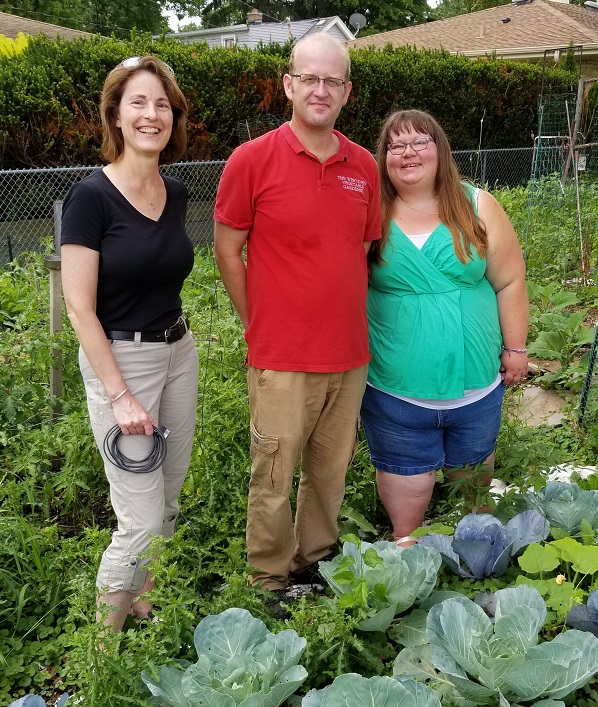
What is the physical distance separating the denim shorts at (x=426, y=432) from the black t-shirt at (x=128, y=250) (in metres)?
0.91

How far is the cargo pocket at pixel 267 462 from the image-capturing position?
2486 mm

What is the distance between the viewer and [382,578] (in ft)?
6.38

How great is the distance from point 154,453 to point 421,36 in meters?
24.4

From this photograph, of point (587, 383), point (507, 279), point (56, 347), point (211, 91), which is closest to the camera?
point (507, 279)

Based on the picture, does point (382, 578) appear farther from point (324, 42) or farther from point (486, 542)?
point (324, 42)

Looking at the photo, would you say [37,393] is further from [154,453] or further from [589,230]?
[589,230]

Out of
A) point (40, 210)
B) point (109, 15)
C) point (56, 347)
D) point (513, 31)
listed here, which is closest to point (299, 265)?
point (56, 347)

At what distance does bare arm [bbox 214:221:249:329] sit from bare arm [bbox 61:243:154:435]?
20.1 inches

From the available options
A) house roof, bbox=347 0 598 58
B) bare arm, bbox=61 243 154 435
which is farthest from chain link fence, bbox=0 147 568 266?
house roof, bbox=347 0 598 58

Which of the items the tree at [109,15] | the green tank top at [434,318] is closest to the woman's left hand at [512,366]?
the green tank top at [434,318]

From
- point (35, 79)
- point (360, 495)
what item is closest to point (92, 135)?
point (35, 79)

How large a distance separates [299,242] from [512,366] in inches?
39.5

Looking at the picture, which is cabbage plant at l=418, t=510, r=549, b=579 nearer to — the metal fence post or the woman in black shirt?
the woman in black shirt

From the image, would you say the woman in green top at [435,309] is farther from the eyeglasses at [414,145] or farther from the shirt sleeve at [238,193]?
the shirt sleeve at [238,193]
